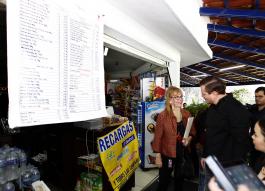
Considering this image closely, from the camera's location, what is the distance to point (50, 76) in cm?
130

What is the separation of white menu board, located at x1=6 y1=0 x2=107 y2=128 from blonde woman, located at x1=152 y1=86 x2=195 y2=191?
1104 millimetres

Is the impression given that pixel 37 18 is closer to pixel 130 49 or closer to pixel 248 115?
pixel 130 49

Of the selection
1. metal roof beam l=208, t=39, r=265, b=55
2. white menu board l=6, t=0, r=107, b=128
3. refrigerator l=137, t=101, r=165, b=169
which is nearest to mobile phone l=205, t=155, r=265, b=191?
white menu board l=6, t=0, r=107, b=128

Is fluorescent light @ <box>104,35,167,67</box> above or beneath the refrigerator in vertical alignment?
above

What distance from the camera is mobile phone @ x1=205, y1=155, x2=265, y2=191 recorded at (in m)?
0.73

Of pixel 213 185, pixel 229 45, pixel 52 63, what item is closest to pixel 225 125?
pixel 213 185

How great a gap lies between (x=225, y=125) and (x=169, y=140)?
0.71 m

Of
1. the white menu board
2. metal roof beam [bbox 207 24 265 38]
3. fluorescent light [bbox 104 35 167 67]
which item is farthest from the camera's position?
metal roof beam [bbox 207 24 265 38]

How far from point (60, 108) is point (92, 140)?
158 centimetres

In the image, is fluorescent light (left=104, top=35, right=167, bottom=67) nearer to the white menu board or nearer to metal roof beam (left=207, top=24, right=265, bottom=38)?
the white menu board

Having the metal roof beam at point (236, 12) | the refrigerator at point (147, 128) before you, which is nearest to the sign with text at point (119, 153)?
the refrigerator at point (147, 128)

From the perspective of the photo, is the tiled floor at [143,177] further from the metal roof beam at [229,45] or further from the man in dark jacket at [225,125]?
the metal roof beam at [229,45]

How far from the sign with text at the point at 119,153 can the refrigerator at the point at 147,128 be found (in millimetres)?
1097

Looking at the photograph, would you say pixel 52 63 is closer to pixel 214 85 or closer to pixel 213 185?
pixel 213 185
